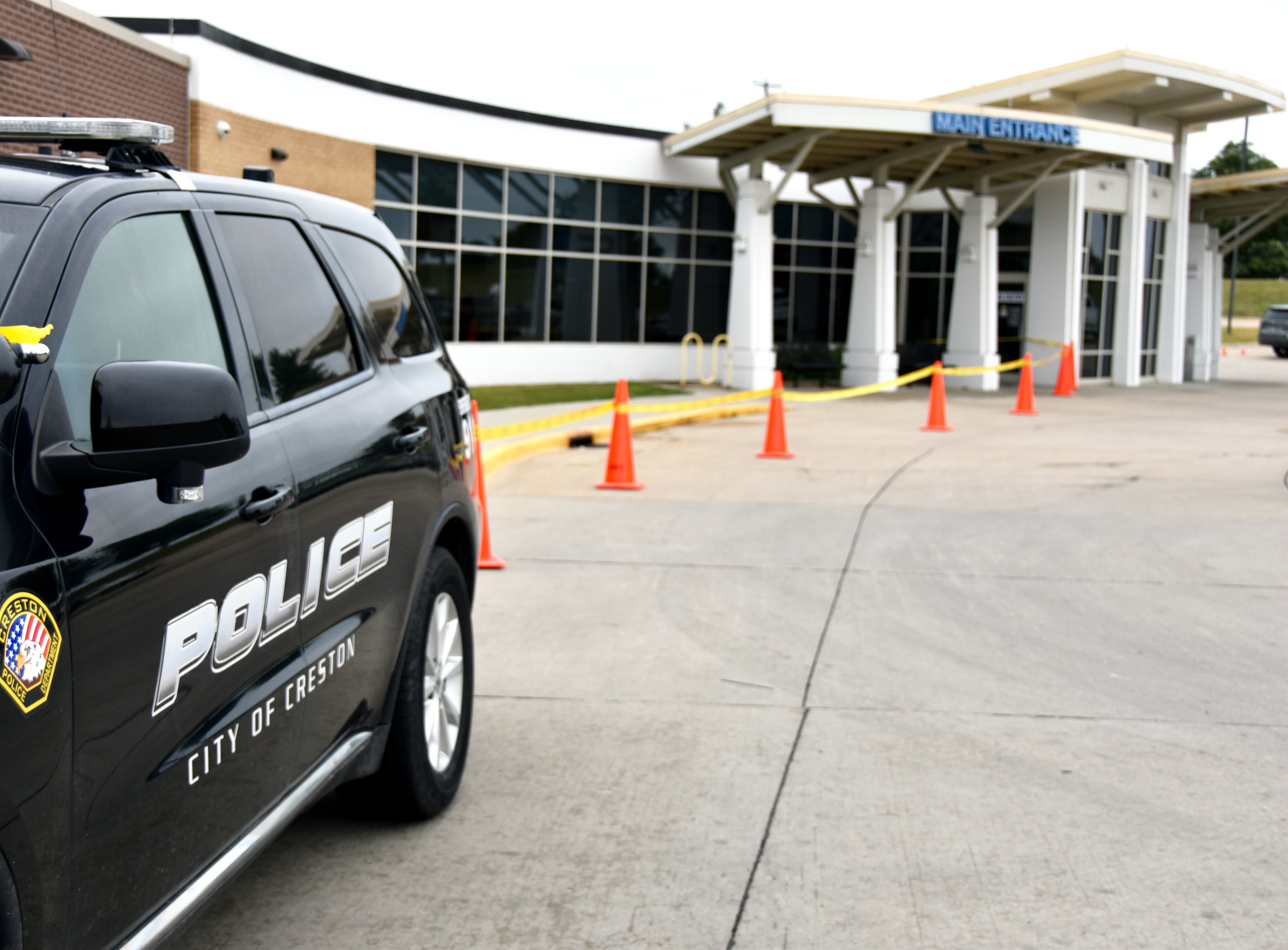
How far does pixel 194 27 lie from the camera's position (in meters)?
18.5

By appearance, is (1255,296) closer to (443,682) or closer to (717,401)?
(717,401)

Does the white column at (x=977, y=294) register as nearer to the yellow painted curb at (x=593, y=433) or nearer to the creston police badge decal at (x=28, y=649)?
the yellow painted curb at (x=593, y=433)

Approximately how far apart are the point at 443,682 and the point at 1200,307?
35.9 m

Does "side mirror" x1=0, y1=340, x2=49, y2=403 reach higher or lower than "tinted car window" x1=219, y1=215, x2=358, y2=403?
lower

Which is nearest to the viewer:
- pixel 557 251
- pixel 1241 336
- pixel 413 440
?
pixel 413 440

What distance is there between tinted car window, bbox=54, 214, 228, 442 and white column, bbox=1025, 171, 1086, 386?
28536 mm

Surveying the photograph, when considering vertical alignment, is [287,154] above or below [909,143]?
below

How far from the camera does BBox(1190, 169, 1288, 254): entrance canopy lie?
32.9m

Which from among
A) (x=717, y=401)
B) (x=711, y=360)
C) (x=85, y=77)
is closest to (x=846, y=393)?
(x=717, y=401)

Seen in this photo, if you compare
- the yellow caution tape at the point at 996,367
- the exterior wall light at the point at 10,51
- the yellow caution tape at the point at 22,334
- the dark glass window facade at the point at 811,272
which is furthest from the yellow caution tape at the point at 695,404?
the dark glass window facade at the point at 811,272

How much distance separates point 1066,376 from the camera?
27438 mm

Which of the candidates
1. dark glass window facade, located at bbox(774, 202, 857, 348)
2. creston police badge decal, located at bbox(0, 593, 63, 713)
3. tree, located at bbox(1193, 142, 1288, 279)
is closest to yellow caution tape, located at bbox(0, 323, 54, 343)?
creston police badge decal, located at bbox(0, 593, 63, 713)

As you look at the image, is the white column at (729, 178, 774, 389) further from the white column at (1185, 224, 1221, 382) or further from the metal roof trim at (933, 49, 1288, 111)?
the white column at (1185, 224, 1221, 382)

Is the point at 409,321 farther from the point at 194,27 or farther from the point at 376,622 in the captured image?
the point at 194,27
